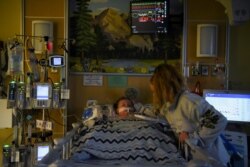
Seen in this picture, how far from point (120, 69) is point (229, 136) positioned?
4.64 ft

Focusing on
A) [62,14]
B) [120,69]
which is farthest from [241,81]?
[62,14]

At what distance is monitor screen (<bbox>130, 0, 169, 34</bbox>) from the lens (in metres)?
3.97

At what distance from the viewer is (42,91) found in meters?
3.65

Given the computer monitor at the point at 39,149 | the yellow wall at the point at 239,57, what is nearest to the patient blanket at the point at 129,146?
the computer monitor at the point at 39,149

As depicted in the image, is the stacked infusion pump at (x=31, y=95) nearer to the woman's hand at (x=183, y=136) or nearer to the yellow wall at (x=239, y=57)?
the woman's hand at (x=183, y=136)

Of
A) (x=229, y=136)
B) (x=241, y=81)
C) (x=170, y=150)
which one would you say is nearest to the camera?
(x=170, y=150)

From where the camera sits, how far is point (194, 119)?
254cm

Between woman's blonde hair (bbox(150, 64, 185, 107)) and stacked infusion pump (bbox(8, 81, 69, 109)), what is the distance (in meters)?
1.41

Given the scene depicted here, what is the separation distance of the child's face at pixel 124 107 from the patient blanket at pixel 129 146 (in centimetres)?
89

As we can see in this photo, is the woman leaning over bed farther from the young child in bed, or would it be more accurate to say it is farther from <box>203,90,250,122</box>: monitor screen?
<box>203,90,250,122</box>: monitor screen

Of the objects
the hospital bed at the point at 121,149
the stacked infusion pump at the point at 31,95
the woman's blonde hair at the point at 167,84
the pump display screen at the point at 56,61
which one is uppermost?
the pump display screen at the point at 56,61

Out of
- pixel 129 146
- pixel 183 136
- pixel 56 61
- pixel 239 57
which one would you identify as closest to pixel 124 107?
pixel 56 61

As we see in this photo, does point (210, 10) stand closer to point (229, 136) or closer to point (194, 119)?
point (229, 136)

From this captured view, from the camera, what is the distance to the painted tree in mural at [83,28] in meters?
4.15
